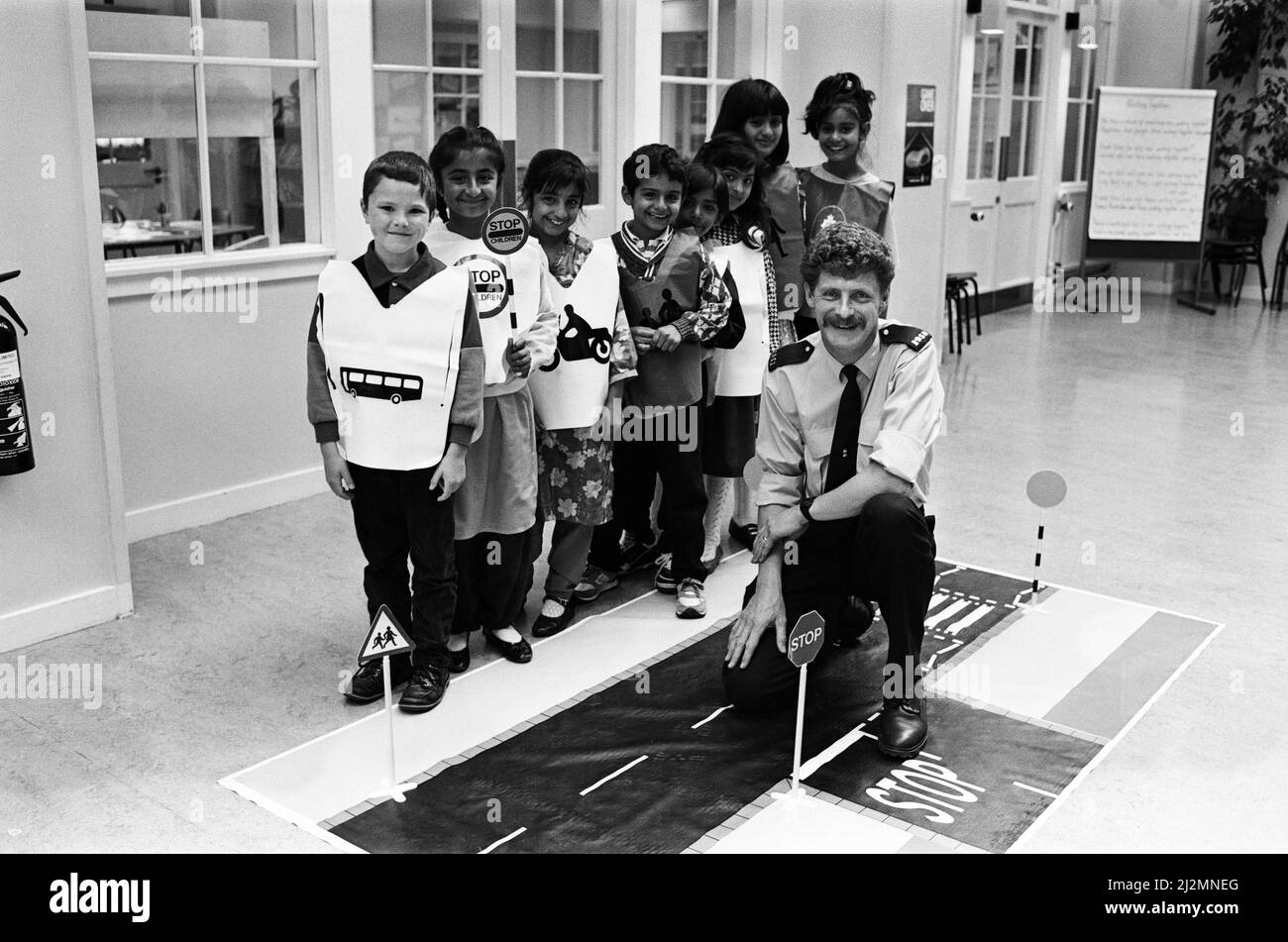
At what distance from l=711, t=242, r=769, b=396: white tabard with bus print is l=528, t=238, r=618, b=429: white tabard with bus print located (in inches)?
18.3

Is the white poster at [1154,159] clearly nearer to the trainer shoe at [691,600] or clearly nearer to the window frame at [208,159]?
the window frame at [208,159]

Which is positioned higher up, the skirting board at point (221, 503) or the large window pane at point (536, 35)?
the large window pane at point (536, 35)

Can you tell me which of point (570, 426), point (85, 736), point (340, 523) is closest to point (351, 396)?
point (570, 426)

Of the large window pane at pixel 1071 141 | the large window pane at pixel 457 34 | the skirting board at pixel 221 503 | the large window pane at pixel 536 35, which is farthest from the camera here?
the large window pane at pixel 1071 141

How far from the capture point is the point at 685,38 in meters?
5.78

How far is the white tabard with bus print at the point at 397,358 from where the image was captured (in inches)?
105

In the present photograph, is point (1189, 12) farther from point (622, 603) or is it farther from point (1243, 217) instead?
point (622, 603)

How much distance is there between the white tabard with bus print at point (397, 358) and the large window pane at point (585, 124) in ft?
8.91

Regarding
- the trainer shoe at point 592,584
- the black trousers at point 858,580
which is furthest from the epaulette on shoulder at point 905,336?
the trainer shoe at point 592,584

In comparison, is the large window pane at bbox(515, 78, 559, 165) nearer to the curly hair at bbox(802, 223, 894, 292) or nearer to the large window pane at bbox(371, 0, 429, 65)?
the large window pane at bbox(371, 0, 429, 65)

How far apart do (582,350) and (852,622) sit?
0.96 metres

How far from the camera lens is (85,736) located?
2680mm

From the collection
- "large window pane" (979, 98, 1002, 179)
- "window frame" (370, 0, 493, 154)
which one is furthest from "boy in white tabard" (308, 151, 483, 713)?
"large window pane" (979, 98, 1002, 179)

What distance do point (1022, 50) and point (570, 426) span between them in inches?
279
